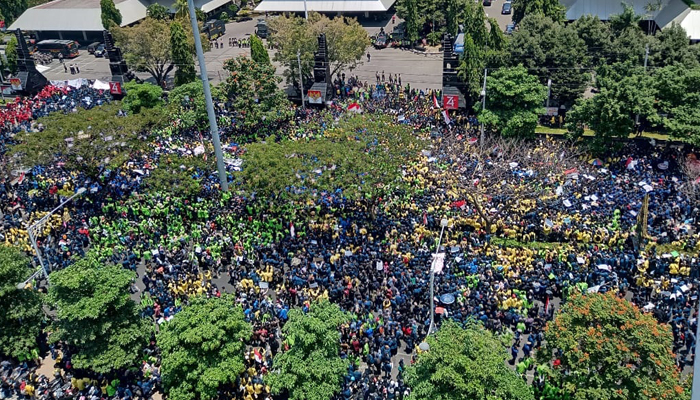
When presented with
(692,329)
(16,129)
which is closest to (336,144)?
(692,329)

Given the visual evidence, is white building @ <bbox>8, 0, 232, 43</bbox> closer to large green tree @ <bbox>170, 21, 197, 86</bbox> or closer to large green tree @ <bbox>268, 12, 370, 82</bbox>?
large green tree @ <bbox>170, 21, 197, 86</bbox>

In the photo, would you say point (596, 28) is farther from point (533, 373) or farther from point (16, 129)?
point (16, 129)

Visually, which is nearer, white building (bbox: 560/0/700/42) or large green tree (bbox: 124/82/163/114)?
large green tree (bbox: 124/82/163/114)

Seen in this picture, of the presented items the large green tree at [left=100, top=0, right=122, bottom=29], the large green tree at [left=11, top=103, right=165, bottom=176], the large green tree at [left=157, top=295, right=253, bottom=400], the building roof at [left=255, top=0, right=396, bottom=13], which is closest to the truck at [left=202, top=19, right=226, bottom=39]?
the building roof at [left=255, top=0, right=396, bottom=13]

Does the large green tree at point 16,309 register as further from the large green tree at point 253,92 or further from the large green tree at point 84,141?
the large green tree at point 253,92

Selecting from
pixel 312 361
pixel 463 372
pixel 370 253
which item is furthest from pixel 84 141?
pixel 463 372

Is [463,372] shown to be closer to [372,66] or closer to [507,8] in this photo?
[372,66]
